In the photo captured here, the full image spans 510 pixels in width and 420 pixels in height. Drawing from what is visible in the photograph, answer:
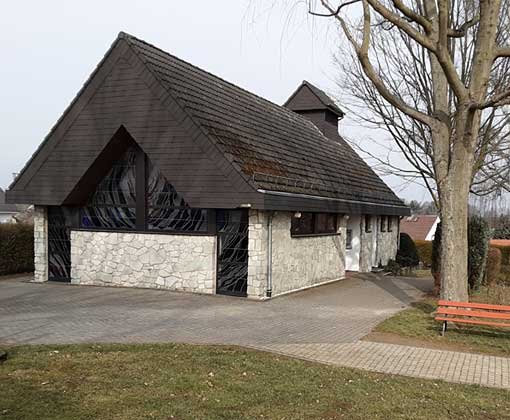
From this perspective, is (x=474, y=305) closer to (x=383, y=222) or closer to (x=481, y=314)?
(x=481, y=314)

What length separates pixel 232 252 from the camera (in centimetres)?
1318

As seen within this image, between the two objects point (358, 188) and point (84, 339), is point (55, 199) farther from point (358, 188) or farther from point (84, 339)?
point (358, 188)

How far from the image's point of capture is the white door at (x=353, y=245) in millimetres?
20656

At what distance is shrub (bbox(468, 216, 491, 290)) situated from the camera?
14.7 m

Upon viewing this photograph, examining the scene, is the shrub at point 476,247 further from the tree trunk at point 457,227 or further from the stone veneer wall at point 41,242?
the stone veneer wall at point 41,242

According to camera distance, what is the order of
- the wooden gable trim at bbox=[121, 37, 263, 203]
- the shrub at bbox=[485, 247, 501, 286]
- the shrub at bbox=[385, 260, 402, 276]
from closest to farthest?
the wooden gable trim at bbox=[121, 37, 263, 203]
the shrub at bbox=[485, 247, 501, 286]
the shrub at bbox=[385, 260, 402, 276]

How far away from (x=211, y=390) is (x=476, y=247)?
11.2 m

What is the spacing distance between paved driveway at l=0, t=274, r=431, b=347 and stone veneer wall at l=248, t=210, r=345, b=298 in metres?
0.49

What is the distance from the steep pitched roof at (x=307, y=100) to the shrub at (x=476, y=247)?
12.4 meters

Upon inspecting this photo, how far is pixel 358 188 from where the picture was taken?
2039 cm

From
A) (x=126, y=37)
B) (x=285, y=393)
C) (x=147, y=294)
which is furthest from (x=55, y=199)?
(x=285, y=393)

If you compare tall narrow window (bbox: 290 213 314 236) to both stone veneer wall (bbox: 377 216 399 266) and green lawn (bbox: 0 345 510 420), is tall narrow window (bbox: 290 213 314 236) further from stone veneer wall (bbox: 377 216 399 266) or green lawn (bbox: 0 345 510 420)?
stone veneer wall (bbox: 377 216 399 266)

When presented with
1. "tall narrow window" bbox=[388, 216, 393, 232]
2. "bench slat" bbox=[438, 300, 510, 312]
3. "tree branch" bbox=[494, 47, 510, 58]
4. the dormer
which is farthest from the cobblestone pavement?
the dormer

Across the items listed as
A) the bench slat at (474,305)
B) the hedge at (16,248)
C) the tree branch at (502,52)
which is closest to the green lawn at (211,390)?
the bench slat at (474,305)
